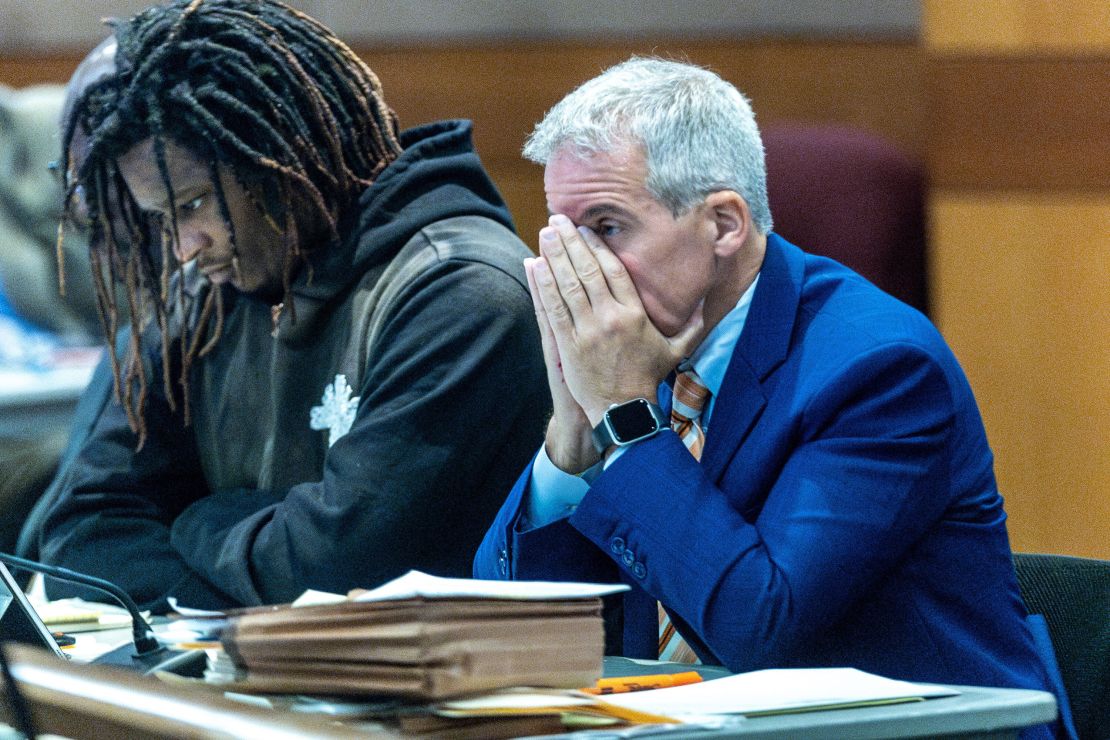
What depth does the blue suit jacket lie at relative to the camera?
1.40m

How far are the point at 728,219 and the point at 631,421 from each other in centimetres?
26

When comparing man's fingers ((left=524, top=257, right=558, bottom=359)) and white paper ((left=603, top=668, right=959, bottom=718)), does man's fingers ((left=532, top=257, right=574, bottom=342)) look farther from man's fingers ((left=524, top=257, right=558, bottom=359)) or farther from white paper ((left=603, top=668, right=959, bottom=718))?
white paper ((left=603, top=668, right=959, bottom=718))

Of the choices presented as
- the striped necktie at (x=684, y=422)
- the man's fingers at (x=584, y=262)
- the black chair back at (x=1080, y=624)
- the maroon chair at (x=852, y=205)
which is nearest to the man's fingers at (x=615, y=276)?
the man's fingers at (x=584, y=262)

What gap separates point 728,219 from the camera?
5.33 feet

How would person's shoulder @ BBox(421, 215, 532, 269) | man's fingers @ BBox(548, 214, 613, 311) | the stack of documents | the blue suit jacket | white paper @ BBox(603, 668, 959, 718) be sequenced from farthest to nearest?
person's shoulder @ BBox(421, 215, 532, 269) < man's fingers @ BBox(548, 214, 613, 311) < the blue suit jacket < white paper @ BBox(603, 668, 959, 718) < the stack of documents

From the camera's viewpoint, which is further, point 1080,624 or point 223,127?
point 223,127

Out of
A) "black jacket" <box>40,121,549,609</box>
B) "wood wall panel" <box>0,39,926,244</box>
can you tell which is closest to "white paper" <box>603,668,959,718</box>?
"black jacket" <box>40,121,549,609</box>

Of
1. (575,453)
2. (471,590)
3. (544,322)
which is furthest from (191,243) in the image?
(471,590)

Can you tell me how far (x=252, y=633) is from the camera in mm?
1010

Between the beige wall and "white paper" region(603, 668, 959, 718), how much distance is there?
2.12 metres

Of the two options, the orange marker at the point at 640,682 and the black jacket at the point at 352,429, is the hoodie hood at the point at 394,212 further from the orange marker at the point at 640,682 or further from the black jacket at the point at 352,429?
the orange marker at the point at 640,682

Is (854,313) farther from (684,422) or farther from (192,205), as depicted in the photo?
(192,205)

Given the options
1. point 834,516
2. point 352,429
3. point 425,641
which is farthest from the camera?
point 352,429

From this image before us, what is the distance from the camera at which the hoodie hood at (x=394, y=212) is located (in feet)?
7.00
